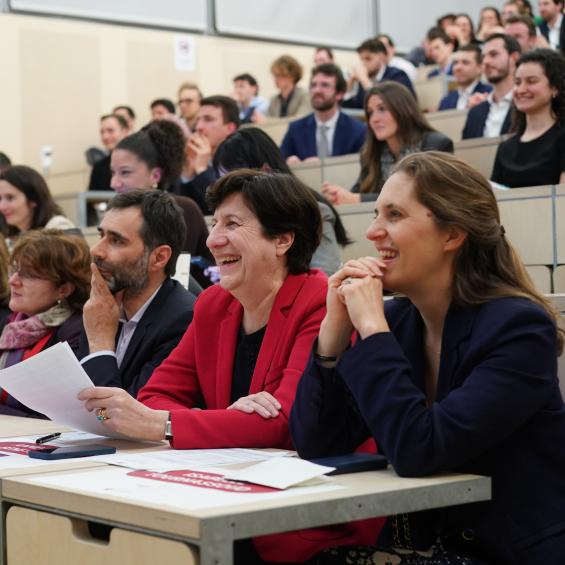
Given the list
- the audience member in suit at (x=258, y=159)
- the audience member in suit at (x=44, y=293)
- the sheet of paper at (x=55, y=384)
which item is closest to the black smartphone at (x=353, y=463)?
the sheet of paper at (x=55, y=384)

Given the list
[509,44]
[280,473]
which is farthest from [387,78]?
[280,473]

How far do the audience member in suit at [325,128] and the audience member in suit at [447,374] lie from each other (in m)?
5.37

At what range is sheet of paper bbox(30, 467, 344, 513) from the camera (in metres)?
1.51

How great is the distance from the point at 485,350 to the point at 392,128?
12.4ft

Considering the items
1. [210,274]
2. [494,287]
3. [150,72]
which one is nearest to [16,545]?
[494,287]

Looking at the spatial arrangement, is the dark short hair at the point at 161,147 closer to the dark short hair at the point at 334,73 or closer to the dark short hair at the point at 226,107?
the dark short hair at the point at 226,107

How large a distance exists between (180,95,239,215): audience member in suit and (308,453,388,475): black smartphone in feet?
12.8

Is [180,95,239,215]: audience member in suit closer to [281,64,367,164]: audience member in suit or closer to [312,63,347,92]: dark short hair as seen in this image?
[281,64,367,164]: audience member in suit

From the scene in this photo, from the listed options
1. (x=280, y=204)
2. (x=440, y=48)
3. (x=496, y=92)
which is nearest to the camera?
(x=280, y=204)

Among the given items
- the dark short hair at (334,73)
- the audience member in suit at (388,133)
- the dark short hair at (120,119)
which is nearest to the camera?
the audience member in suit at (388,133)

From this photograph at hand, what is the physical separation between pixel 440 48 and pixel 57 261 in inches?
326

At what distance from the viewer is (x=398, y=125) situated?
17.9 ft

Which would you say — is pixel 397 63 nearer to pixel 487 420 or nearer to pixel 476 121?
pixel 476 121

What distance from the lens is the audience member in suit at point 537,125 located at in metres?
4.93
